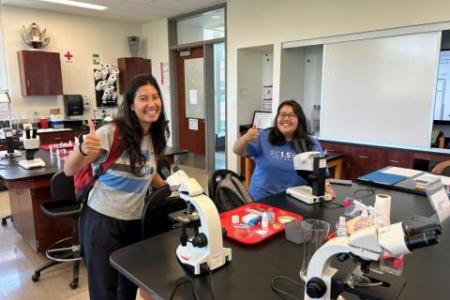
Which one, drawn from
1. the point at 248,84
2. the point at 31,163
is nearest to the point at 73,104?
the point at 248,84

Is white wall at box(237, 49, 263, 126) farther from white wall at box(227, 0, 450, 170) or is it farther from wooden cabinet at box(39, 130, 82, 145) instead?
wooden cabinet at box(39, 130, 82, 145)

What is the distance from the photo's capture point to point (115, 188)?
159 centimetres

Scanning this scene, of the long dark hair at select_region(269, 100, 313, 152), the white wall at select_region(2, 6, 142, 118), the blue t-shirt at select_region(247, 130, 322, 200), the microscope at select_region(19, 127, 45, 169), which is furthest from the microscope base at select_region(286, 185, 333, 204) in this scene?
the white wall at select_region(2, 6, 142, 118)

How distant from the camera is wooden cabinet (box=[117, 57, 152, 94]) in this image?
20.8ft

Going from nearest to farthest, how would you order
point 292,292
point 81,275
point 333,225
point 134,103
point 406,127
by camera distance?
point 292,292, point 333,225, point 134,103, point 81,275, point 406,127

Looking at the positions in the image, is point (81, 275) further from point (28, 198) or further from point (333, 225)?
point (333, 225)

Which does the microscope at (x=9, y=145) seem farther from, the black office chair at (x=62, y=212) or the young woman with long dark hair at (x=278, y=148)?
the young woman with long dark hair at (x=278, y=148)

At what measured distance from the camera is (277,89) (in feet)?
15.1

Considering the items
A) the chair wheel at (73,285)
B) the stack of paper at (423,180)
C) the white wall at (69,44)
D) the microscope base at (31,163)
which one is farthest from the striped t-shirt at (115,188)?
the white wall at (69,44)

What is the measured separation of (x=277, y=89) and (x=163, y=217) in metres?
3.33

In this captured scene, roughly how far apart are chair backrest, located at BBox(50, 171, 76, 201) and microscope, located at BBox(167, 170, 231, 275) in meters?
1.59

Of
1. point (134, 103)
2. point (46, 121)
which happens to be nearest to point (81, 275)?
point (134, 103)

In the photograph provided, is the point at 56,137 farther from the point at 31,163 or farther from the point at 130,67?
the point at 31,163

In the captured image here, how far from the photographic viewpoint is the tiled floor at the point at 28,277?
2400mm
